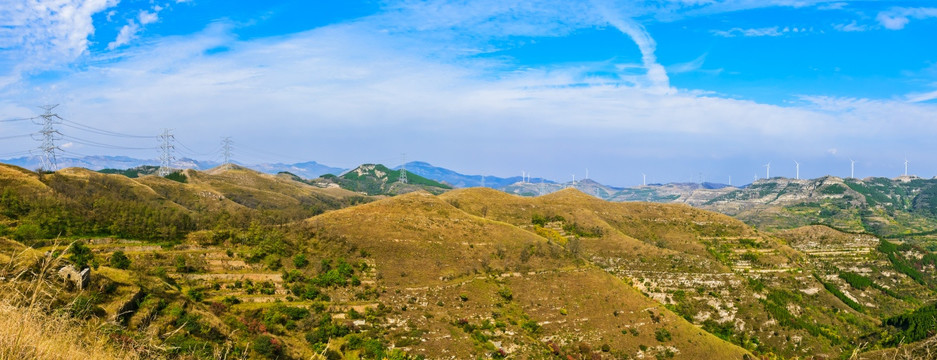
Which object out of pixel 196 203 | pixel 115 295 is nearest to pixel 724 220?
pixel 115 295

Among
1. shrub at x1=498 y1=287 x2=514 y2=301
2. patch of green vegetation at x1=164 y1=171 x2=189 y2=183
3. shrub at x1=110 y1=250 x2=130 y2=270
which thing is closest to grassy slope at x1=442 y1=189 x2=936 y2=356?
shrub at x1=498 y1=287 x2=514 y2=301

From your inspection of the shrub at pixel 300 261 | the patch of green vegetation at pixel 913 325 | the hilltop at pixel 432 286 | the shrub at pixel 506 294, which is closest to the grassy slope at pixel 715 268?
the hilltop at pixel 432 286

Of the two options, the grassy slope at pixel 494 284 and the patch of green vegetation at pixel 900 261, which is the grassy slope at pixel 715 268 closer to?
the patch of green vegetation at pixel 900 261

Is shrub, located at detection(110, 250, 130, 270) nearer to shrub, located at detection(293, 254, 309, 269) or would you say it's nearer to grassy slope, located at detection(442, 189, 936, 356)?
shrub, located at detection(293, 254, 309, 269)

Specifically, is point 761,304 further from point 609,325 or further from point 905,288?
point 905,288

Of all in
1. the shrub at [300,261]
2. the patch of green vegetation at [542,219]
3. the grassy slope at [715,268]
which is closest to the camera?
the shrub at [300,261]

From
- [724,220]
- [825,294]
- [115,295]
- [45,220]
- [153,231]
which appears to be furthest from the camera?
[724,220]

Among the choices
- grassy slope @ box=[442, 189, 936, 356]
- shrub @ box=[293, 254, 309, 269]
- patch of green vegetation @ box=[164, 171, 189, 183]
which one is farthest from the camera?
patch of green vegetation @ box=[164, 171, 189, 183]

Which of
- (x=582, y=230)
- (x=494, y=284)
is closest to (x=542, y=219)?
(x=582, y=230)

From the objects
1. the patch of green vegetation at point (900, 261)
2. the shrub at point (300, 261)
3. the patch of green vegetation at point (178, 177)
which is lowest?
the patch of green vegetation at point (900, 261)

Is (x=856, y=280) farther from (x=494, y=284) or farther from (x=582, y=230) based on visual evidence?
(x=494, y=284)

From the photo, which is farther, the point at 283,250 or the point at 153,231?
the point at 153,231
